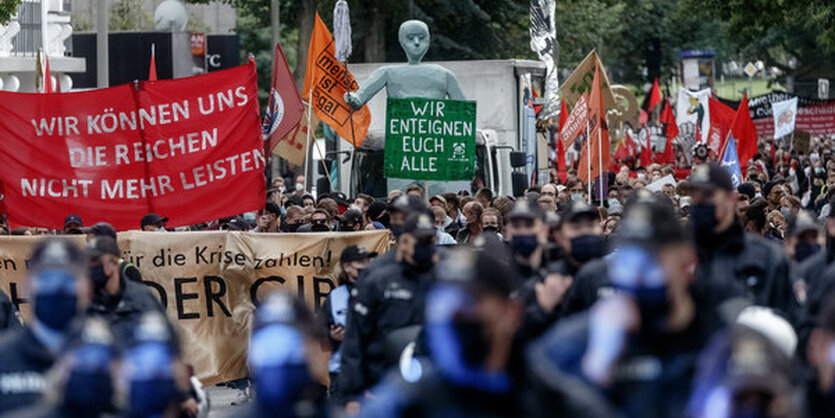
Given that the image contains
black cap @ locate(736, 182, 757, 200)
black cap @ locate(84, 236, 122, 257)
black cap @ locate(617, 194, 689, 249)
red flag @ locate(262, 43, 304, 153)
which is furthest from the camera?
red flag @ locate(262, 43, 304, 153)

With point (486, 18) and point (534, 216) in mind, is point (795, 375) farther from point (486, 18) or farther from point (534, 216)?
point (486, 18)

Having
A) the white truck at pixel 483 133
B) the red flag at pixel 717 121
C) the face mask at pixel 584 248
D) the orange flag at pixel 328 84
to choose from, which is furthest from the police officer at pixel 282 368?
the red flag at pixel 717 121

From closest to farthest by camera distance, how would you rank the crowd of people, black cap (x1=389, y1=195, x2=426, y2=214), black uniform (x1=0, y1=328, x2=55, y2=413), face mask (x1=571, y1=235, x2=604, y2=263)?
the crowd of people → black uniform (x1=0, y1=328, x2=55, y2=413) → face mask (x1=571, y1=235, x2=604, y2=263) → black cap (x1=389, y1=195, x2=426, y2=214)

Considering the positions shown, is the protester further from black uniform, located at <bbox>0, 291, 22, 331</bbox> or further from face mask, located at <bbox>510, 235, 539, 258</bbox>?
face mask, located at <bbox>510, 235, 539, 258</bbox>

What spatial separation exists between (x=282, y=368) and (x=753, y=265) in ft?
11.2

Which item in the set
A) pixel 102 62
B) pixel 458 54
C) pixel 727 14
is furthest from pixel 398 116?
pixel 458 54

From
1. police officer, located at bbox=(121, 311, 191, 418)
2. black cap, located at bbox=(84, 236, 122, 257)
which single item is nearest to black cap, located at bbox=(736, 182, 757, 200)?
black cap, located at bbox=(84, 236, 122, 257)

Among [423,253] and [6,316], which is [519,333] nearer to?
[423,253]

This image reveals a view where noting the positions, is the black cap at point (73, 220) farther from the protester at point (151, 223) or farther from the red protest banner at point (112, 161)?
the protester at point (151, 223)

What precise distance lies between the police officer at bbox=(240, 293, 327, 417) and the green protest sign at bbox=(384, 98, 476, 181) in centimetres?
1203

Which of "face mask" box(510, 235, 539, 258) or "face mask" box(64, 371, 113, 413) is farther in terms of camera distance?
"face mask" box(510, 235, 539, 258)

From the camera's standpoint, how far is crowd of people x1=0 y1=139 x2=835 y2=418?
15.7ft

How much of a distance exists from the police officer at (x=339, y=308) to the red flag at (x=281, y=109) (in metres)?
7.77

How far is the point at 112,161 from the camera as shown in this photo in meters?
15.0
